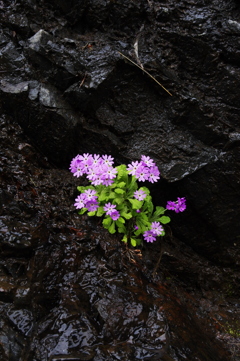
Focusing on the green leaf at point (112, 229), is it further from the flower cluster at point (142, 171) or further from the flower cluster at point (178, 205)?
the flower cluster at point (178, 205)

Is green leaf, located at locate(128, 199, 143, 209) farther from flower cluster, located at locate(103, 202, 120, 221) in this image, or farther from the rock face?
the rock face

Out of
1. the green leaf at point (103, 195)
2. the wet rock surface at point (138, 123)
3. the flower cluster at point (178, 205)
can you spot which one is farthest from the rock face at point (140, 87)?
the green leaf at point (103, 195)

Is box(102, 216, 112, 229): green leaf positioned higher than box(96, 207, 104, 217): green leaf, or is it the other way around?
box(96, 207, 104, 217): green leaf

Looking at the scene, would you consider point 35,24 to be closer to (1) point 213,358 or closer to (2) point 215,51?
(2) point 215,51

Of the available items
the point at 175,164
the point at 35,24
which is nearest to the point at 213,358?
the point at 175,164

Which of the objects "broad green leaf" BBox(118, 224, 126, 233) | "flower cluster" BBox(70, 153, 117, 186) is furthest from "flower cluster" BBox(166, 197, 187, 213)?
"flower cluster" BBox(70, 153, 117, 186)

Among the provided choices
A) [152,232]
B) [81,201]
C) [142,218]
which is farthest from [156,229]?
[81,201]
